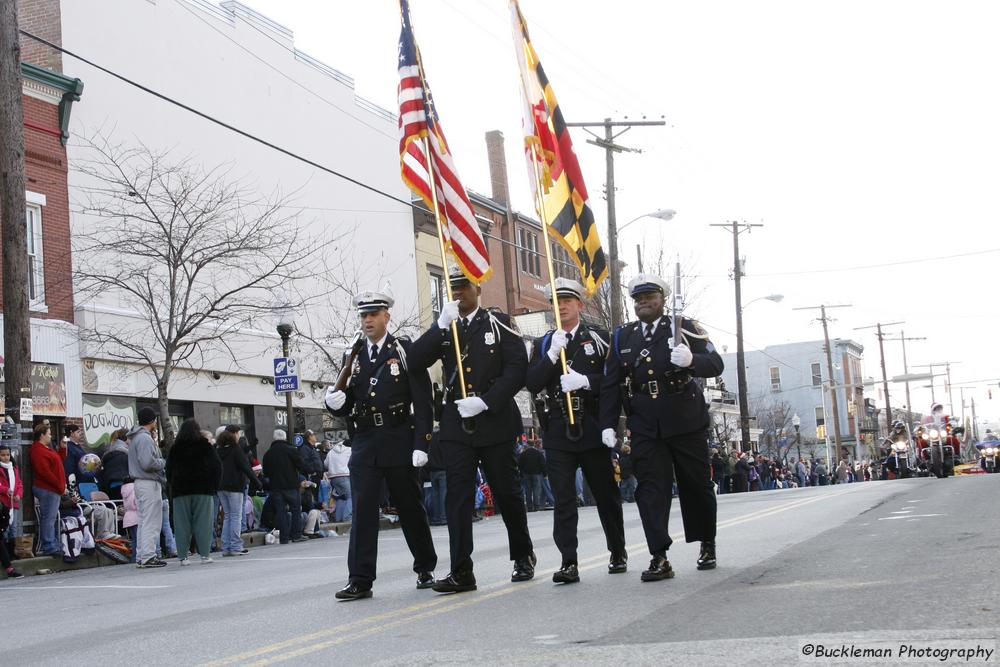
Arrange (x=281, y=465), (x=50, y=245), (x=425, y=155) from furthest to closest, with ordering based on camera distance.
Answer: (x=50, y=245)
(x=281, y=465)
(x=425, y=155)

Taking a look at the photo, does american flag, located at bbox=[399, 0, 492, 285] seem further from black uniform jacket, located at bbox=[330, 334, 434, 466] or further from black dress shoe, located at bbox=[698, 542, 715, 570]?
black dress shoe, located at bbox=[698, 542, 715, 570]

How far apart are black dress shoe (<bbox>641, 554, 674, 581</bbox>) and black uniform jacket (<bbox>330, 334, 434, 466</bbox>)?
169 cm

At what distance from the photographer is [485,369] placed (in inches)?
335

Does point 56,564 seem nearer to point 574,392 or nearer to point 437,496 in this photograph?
point 437,496

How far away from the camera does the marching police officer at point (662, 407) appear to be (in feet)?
28.1

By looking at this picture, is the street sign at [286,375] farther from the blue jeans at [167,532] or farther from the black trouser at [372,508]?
the black trouser at [372,508]

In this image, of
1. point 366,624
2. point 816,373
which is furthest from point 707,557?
point 816,373

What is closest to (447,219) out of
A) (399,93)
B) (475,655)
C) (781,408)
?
(399,93)

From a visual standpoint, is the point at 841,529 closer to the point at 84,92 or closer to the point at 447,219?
the point at 447,219

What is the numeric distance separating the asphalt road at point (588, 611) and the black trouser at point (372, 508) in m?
0.27

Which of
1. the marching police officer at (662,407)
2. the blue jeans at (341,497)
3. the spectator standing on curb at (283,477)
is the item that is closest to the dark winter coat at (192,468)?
the spectator standing on curb at (283,477)

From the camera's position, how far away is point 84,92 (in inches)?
1016

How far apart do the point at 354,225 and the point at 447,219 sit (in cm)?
2643

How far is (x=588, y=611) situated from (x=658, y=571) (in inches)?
52.2
